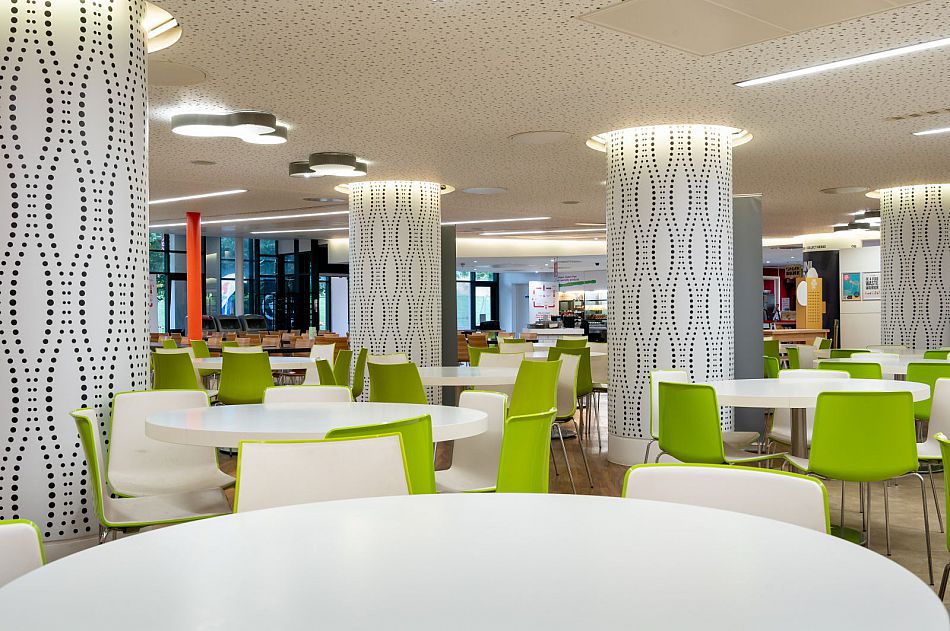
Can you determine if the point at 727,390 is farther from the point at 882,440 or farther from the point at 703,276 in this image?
the point at 703,276

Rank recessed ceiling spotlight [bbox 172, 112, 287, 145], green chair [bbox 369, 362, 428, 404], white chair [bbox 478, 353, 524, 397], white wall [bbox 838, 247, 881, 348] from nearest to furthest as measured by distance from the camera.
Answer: green chair [bbox 369, 362, 428, 404]
recessed ceiling spotlight [bbox 172, 112, 287, 145]
white chair [bbox 478, 353, 524, 397]
white wall [bbox 838, 247, 881, 348]

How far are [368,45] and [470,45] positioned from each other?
62cm

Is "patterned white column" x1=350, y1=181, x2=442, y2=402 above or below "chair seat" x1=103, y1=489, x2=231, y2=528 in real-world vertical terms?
above

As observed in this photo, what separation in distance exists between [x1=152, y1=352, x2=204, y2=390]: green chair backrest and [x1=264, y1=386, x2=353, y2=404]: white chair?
323 centimetres

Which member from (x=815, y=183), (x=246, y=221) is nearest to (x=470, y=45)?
(x=815, y=183)

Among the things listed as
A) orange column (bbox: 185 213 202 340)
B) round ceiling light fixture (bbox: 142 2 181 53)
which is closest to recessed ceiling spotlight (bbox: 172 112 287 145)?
round ceiling light fixture (bbox: 142 2 181 53)

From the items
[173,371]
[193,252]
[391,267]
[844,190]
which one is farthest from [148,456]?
[193,252]

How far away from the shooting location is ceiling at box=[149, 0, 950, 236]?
4953 mm

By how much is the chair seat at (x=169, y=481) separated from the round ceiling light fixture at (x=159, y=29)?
244 centimetres

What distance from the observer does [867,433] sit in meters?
4.24

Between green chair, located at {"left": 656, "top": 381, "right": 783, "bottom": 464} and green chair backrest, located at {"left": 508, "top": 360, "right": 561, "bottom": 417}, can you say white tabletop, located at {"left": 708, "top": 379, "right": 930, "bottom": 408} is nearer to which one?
green chair, located at {"left": 656, "top": 381, "right": 783, "bottom": 464}

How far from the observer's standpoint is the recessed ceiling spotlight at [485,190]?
1183 cm

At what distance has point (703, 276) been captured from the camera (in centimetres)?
782

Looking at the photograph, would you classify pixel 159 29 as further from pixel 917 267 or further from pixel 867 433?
pixel 917 267
